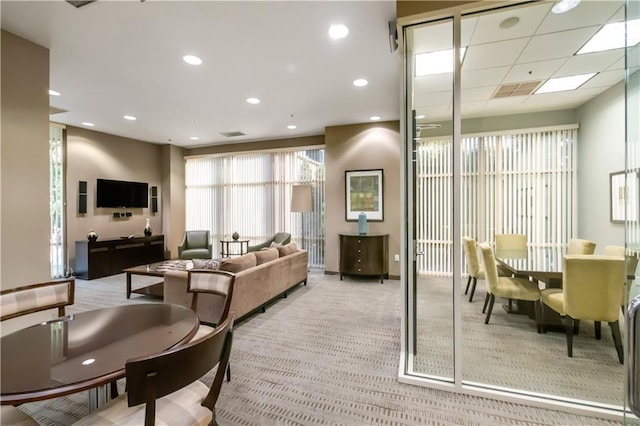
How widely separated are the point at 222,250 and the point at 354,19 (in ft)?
19.6

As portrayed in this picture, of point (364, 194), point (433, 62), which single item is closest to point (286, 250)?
point (364, 194)

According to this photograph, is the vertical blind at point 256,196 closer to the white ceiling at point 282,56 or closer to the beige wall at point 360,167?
the beige wall at point 360,167

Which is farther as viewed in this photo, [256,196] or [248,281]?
[256,196]

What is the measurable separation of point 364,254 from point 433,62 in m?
3.29

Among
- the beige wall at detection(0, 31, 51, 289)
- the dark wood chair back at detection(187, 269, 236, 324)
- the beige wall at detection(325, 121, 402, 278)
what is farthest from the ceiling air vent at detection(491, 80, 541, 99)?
the beige wall at detection(0, 31, 51, 289)

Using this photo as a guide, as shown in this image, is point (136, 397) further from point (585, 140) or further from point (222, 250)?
point (222, 250)

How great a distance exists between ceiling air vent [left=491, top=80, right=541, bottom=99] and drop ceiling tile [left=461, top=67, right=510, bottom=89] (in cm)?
26

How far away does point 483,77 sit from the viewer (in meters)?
3.64

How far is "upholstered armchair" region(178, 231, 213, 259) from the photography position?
6507mm

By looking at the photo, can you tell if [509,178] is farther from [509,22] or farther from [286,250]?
[286,250]

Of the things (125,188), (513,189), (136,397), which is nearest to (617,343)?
(513,189)

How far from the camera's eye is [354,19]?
2.53 m

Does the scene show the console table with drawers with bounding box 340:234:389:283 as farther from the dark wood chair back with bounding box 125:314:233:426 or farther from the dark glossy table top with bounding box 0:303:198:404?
the dark wood chair back with bounding box 125:314:233:426

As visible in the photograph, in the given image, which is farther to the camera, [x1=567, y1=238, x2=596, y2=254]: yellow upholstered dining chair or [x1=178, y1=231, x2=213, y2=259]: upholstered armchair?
[x1=178, y1=231, x2=213, y2=259]: upholstered armchair
